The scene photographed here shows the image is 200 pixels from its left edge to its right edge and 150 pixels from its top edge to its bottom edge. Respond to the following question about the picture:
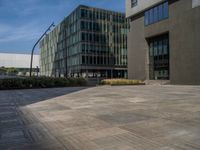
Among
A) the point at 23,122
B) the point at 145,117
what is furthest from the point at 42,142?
the point at 145,117

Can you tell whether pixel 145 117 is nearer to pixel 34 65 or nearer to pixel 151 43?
pixel 151 43

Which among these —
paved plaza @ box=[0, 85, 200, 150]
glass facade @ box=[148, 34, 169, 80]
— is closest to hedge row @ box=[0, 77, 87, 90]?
glass facade @ box=[148, 34, 169, 80]

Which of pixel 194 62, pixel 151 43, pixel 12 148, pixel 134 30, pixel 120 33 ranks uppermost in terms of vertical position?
pixel 120 33

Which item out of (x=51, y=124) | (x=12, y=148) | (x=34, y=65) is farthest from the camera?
(x=34, y=65)

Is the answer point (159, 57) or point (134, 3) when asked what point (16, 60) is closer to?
point (134, 3)

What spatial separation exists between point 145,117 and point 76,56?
63.1 m

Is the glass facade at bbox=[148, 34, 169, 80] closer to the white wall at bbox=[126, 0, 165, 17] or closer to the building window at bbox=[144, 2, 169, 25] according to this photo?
the building window at bbox=[144, 2, 169, 25]

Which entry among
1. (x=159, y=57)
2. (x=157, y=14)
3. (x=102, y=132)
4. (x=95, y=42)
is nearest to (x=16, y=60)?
(x=95, y=42)

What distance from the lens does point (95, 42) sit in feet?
229

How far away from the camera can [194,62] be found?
3100cm

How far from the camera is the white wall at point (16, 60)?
130750 millimetres

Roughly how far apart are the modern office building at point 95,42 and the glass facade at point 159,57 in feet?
91.6

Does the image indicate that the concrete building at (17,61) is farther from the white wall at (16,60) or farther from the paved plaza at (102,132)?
the paved plaza at (102,132)

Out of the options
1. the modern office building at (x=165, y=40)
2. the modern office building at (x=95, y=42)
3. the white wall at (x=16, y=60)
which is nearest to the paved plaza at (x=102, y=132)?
the modern office building at (x=165, y=40)
